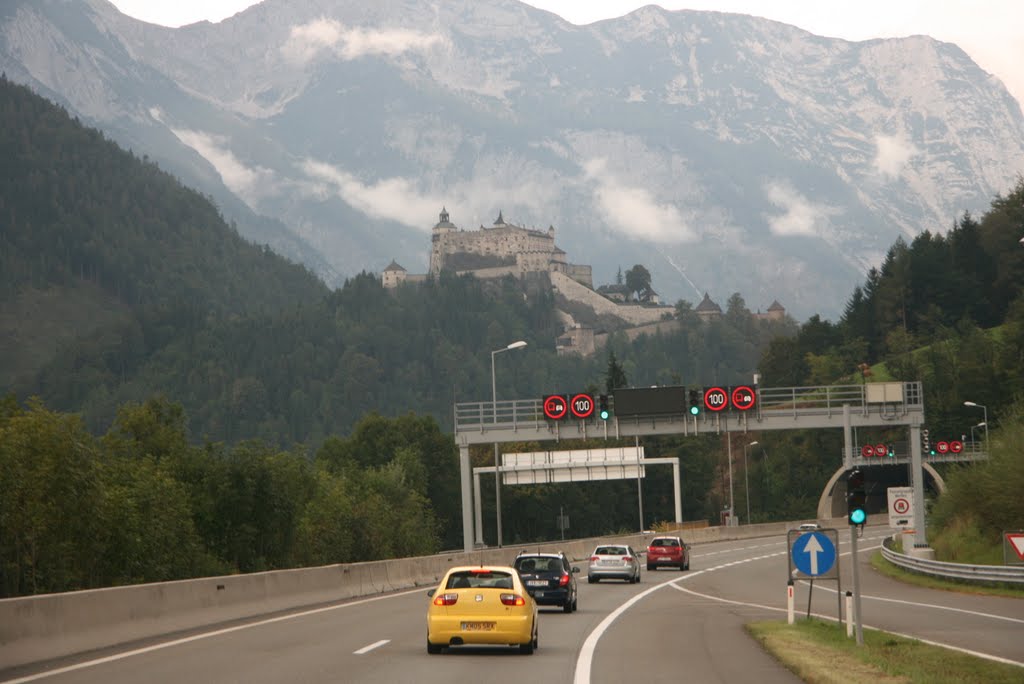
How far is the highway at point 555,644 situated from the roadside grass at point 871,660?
41 centimetres

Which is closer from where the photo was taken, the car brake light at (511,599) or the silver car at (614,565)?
the car brake light at (511,599)

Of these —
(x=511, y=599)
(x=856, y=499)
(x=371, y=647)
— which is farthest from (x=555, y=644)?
(x=856, y=499)

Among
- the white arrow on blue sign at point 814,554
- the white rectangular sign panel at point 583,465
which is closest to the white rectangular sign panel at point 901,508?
the white arrow on blue sign at point 814,554

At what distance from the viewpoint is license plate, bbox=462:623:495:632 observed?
1980 cm

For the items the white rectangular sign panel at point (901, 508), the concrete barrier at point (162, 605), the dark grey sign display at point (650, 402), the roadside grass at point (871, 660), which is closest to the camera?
the roadside grass at point (871, 660)

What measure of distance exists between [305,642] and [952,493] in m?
40.2

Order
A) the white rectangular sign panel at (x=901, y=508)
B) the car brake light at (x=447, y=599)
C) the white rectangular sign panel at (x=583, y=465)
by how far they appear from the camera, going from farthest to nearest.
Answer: the white rectangular sign panel at (x=583, y=465)
the white rectangular sign panel at (x=901, y=508)
the car brake light at (x=447, y=599)

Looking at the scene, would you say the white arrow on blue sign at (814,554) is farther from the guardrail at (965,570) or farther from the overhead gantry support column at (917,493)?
the overhead gantry support column at (917,493)

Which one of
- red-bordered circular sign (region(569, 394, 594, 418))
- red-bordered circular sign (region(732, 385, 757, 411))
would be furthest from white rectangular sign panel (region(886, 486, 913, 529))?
red-bordered circular sign (region(569, 394, 594, 418))

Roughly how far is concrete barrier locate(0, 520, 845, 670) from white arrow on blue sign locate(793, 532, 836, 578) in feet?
33.6

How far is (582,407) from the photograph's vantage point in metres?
59.5

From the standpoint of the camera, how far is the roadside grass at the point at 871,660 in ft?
54.0

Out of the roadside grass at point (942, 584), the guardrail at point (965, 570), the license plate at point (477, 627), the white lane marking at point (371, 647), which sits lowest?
the roadside grass at point (942, 584)

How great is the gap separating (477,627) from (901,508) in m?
29.5
